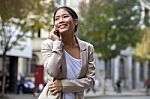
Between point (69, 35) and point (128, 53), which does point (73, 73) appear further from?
point (128, 53)

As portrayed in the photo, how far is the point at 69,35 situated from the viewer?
3727mm

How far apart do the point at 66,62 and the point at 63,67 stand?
6 centimetres

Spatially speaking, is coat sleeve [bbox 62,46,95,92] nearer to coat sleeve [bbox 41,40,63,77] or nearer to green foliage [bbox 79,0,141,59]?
coat sleeve [bbox 41,40,63,77]

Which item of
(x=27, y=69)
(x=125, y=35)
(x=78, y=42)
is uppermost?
(x=78, y=42)

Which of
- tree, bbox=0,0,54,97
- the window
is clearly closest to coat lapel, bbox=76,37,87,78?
tree, bbox=0,0,54,97

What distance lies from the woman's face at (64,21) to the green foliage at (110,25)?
128 feet

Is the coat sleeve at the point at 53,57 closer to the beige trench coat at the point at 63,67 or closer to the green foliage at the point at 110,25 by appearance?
the beige trench coat at the point at 63,67

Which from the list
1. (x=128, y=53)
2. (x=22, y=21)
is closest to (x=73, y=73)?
(x=22, y=21)

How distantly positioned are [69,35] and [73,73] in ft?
1.02

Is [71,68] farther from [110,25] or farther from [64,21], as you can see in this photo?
[110,25]

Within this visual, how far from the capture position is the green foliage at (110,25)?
4325 cm

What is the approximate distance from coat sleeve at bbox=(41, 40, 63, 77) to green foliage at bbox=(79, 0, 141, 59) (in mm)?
39058

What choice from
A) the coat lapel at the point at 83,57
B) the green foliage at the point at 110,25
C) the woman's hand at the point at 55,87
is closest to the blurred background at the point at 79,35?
the green foliage at the point at 110,25

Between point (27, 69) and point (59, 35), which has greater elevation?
point (59, 35)
